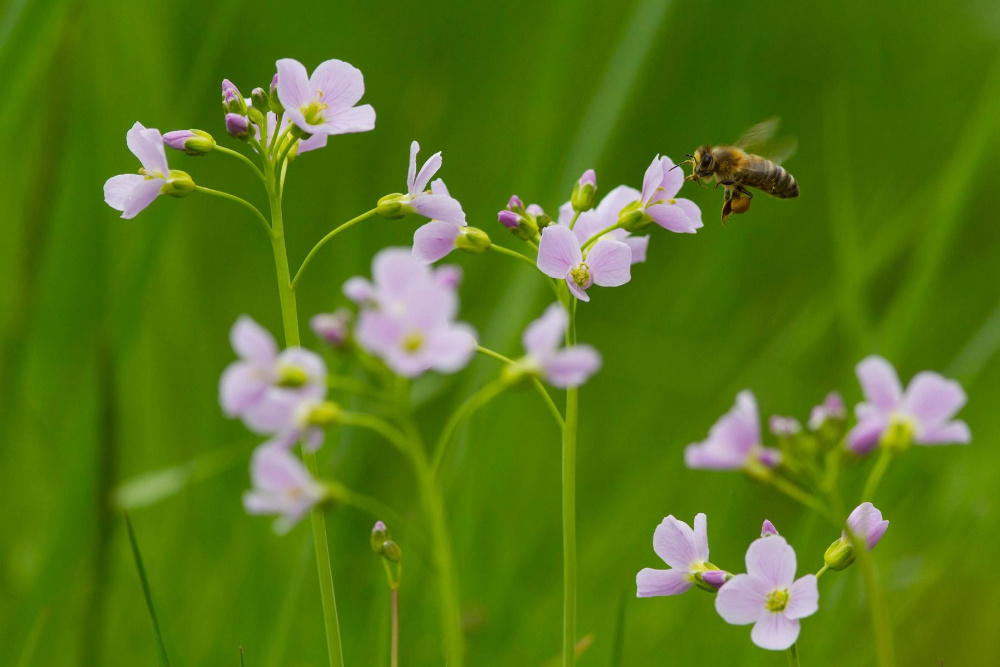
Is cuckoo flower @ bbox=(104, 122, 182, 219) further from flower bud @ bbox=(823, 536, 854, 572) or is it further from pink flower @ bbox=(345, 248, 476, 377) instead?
flower bud @ bbox=(823, 536, 854, 572)

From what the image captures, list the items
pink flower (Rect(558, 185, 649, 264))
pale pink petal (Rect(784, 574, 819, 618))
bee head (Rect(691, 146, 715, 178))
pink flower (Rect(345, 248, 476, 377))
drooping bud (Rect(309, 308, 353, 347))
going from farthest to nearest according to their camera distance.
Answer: bee head (Rect(691, 146, 715, 178)) → pink flower (Rect(558, 185, 649, 264)) → pale pink petal (Rect(784, 574, 819, 618)) → drooping bud (Rect(309, 308, 353, 347)) → pink flower (Rect(345, 248, 476, 377))

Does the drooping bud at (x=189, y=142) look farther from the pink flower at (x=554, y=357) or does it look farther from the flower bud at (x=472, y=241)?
the pink flower at (x=554, y=357)

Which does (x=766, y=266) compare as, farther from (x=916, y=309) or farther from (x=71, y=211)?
(x=71, y=211)

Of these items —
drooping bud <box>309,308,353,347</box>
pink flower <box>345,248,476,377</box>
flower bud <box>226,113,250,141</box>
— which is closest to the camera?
pink flower <box>345,248,476,377</box>

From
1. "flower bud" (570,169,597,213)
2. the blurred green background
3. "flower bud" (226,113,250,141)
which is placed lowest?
the blurred green background

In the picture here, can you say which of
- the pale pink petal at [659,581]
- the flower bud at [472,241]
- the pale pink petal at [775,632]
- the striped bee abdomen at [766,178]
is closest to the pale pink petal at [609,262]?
the flower bud at [472,241]

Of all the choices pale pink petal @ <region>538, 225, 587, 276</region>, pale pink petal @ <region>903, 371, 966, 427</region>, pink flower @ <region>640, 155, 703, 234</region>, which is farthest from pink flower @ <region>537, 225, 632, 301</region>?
pale pink petal @ <region>903, 371, 966, 427</region>
